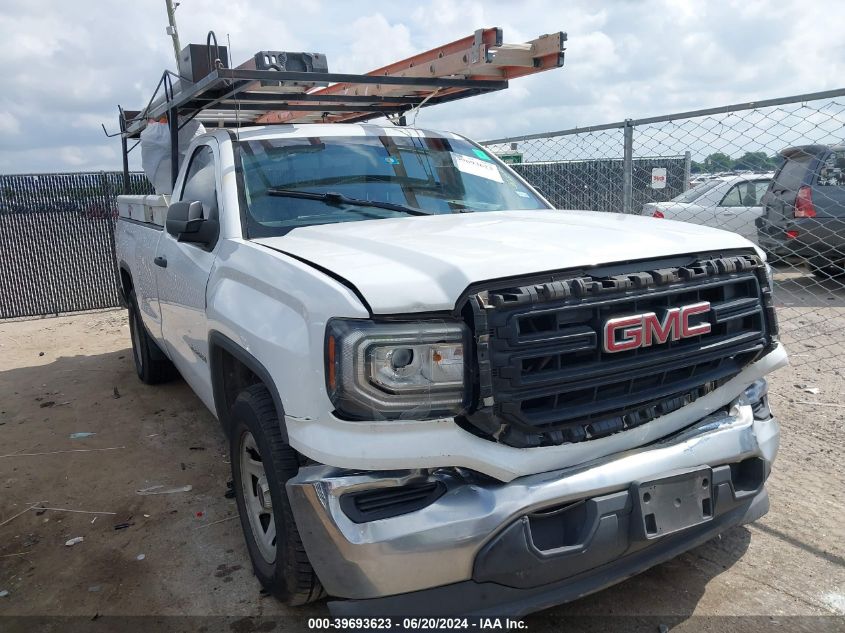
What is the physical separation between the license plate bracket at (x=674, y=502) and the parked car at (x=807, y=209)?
20.5ft

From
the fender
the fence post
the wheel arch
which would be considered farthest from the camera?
the wheel arch

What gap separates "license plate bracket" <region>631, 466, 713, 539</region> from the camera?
7.06 ft

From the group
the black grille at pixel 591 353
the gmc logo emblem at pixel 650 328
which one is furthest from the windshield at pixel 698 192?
the gmc logo emblem at pixel 650 328

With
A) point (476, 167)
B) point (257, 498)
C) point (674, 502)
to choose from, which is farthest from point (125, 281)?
point (674, 502)

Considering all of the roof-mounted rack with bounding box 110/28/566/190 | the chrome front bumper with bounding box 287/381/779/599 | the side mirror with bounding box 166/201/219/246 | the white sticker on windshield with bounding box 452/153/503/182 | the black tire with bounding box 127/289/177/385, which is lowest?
the black tire with bounding box 127/289/177/385

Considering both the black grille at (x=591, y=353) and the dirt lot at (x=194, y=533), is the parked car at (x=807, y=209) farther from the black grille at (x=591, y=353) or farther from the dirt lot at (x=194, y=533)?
the black grille at (x=591, y=353)

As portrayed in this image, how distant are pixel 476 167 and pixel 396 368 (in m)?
2.24

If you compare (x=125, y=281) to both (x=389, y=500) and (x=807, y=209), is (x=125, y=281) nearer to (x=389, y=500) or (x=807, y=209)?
(x=389, y=500)

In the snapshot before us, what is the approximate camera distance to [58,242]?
10016mm

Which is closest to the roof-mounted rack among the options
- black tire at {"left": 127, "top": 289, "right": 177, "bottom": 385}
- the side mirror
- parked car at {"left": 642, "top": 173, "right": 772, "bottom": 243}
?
the side mirror

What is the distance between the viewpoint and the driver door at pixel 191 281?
3.31m

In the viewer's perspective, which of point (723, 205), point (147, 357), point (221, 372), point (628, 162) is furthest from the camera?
point (723, 205)

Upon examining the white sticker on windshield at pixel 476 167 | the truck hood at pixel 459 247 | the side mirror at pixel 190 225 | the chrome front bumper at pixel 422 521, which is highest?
the white sticker on windshield at pixel 476 167

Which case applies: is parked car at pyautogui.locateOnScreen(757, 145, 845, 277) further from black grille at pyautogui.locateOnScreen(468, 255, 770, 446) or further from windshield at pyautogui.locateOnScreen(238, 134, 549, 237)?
black grille at pyautogui.locateOnScreen(468, 255, 770, 446)
